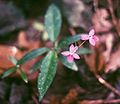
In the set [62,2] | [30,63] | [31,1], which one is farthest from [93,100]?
[31,1]

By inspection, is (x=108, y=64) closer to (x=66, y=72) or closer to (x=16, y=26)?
(x=66, y=72)

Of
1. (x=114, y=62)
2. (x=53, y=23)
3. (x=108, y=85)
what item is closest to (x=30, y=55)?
(x=53, y=23)

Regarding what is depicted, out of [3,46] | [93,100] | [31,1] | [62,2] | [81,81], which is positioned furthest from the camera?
[31,1]

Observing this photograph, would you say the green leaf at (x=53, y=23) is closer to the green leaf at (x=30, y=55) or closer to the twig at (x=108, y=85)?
the green leaf at (x=30, y=55)

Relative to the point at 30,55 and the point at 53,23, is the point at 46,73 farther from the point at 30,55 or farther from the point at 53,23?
the point at 53,23

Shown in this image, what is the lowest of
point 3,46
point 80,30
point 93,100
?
point 93,100
